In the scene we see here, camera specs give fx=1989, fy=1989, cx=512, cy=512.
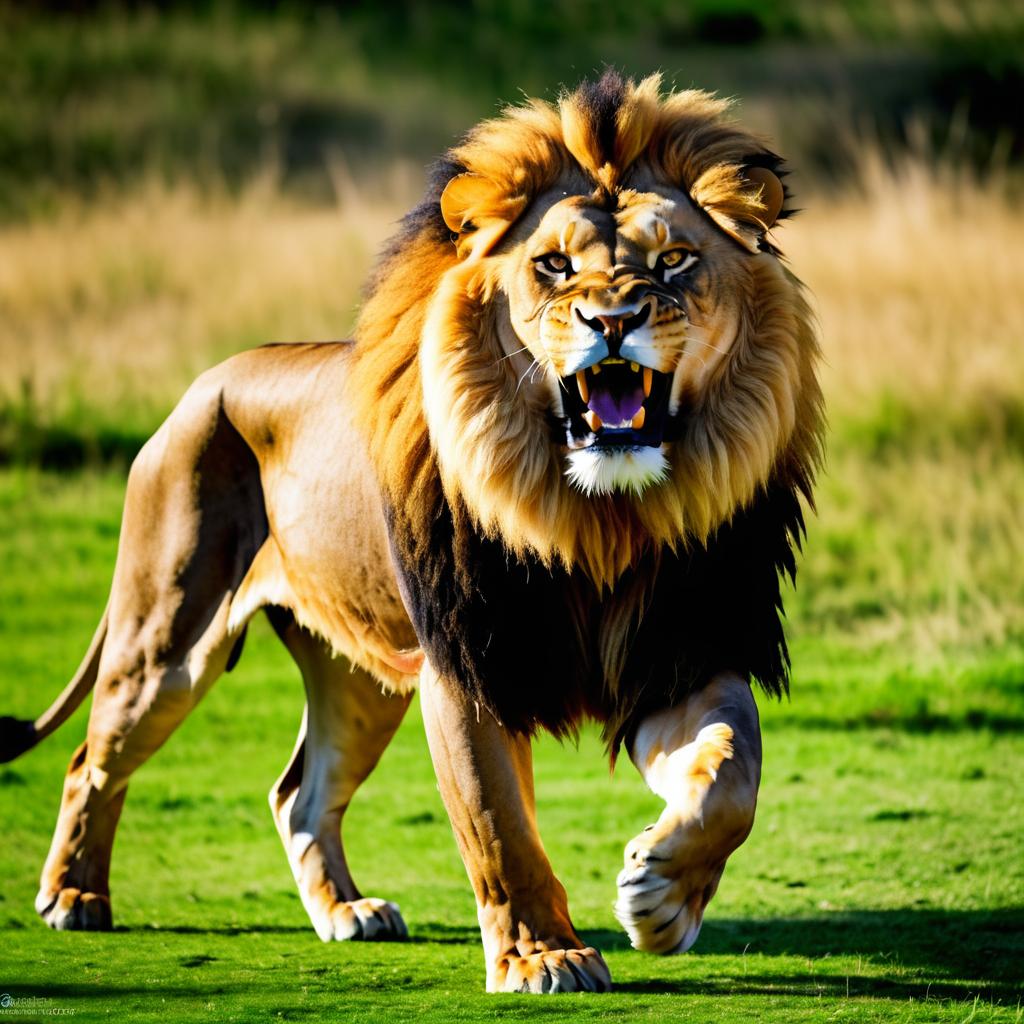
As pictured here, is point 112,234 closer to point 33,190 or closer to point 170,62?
point 33,190

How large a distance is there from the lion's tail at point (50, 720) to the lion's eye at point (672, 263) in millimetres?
2443

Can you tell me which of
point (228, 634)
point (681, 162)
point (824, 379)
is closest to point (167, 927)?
point (228, 634)

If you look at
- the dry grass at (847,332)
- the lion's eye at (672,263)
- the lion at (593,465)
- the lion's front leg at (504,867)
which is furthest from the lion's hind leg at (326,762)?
the dry grass at (847,332)

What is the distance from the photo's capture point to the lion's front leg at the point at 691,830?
384cm

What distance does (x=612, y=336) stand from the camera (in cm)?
401

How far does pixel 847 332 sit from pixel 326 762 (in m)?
8.08

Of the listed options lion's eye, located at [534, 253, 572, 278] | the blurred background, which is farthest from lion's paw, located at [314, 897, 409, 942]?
the blurred background

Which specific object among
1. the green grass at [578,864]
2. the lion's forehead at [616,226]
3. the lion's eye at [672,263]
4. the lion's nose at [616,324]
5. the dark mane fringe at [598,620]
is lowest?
the green grass at [578,864]

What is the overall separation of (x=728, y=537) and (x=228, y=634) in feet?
5.57

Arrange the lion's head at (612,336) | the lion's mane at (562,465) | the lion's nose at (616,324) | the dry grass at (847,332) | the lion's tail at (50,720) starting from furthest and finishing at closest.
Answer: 1. the dry grass at (847,332)
2. the lion's tail at (50,720)
3. the lion's mane at (562,465)
4. the lion's head at (612,336)
5. the lion's nose at (616,324)

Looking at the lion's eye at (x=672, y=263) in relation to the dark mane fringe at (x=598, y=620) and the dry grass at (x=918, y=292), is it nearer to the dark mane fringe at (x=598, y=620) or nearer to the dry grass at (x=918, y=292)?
the dark mane fringe at (x=598, y=620)

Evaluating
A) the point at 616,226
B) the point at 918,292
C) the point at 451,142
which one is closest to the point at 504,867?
the point at 616,226

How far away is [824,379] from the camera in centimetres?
1259

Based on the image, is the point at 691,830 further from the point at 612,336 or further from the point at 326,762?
the point at 326,762
